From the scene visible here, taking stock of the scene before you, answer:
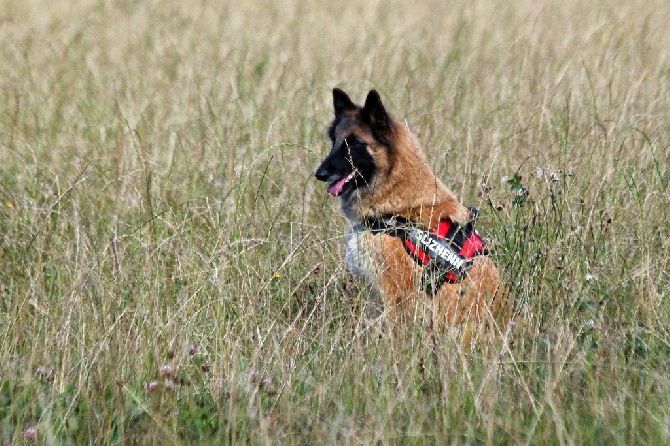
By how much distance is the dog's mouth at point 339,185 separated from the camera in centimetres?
500

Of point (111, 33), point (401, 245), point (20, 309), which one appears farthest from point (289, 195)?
point (111, 33)

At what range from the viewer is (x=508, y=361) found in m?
3.32

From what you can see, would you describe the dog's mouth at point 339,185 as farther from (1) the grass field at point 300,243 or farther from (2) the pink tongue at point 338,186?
(1) the grass field at point 300,243

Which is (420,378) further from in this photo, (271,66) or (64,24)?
(64,24)

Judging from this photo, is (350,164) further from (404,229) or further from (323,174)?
(404,229)

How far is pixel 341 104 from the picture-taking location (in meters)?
5.24

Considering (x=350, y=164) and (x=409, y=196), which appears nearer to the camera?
(x=409, y=196)

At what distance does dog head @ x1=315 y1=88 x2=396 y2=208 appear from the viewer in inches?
196

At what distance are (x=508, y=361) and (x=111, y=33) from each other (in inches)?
276

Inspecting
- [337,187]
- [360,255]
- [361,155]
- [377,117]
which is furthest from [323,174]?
[360,255]

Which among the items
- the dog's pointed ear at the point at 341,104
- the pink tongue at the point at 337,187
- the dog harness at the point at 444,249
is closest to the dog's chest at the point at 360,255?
the dog harness at the point at 444,249

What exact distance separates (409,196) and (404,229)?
0.38 metres

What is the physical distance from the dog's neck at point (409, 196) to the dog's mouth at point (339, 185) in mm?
87

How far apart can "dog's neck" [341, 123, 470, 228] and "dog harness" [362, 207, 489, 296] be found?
0.41 feet
